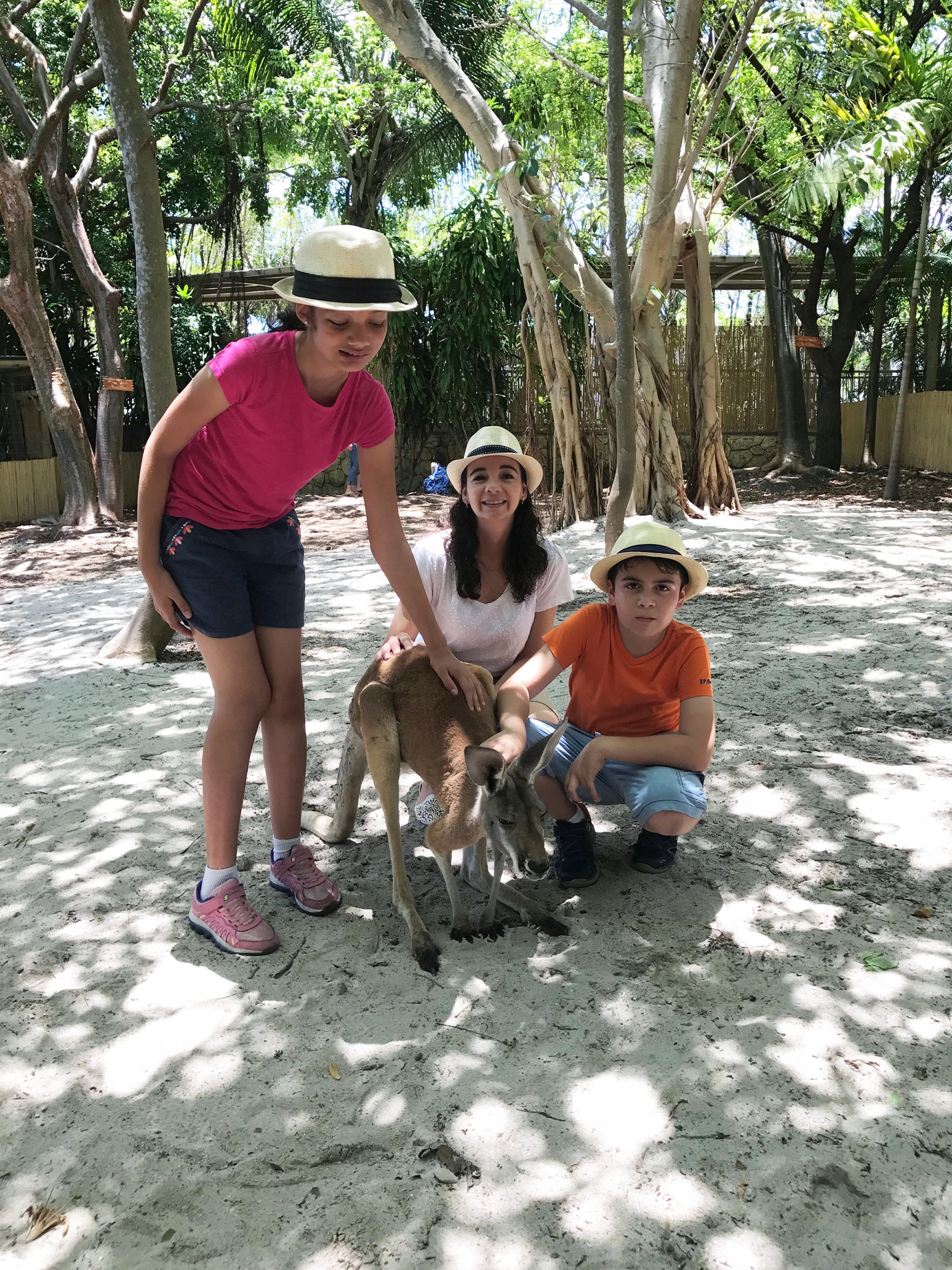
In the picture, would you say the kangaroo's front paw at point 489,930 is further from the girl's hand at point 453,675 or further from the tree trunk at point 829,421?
the tree trunk at point 829,421

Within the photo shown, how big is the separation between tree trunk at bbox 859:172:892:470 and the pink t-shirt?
13.9 meters

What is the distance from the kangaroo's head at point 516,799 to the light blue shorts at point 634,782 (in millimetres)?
448

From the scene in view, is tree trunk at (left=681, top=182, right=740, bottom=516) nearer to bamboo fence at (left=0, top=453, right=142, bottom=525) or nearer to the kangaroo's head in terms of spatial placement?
bamboo fence at (left=0, top=453, right=142, bottom=525)

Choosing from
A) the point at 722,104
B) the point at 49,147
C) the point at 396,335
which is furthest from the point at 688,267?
the point at 49,147

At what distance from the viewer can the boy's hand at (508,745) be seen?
9.43 ft

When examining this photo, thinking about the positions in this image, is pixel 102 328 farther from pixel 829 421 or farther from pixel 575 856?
pixel 575 856

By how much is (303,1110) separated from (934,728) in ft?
10.9

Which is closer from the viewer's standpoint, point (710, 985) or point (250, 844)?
point (710, 985)

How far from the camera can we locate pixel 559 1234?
75.9 inches

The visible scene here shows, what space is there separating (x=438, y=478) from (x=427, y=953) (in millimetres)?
11845

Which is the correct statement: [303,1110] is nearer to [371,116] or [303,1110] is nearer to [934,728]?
[934,728]

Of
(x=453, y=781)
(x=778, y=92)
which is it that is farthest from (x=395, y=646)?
(x=778, y=92)

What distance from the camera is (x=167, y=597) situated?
9.34 feet

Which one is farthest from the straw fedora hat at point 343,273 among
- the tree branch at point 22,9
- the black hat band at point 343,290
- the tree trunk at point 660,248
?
the tree branch at point 22,9
